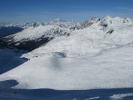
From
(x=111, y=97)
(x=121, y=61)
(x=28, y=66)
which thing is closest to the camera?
(x=111, y=97)

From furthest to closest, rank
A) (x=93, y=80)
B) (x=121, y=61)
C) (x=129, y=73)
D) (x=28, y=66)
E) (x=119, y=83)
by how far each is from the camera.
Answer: (x=121, y=61) → (x=28, y=66) → (x=129, y=73) → (x=93, y=80) → (x=119, y=83)

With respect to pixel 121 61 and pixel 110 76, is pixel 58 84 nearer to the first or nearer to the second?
pixel 110 76

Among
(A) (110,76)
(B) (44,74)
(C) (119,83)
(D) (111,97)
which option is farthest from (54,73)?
(D) (111,97)

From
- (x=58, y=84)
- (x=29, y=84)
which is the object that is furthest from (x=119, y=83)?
(x=29, y=84)

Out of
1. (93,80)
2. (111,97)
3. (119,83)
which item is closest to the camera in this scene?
(111,97)

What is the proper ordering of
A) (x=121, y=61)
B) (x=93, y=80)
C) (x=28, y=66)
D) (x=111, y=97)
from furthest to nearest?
(x=121, y=61), (x=28, y=66), (x=93, y=80), (x=111, y=97)

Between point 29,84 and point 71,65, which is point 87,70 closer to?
point 71,65

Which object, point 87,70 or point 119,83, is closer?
point 119,83
